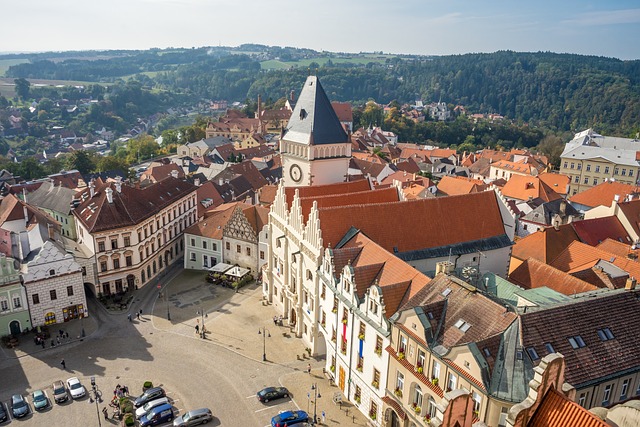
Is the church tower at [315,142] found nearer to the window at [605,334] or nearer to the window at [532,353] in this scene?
the window at [532,353]

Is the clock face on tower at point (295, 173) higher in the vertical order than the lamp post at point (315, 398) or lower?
higher

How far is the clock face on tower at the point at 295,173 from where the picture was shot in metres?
55.9

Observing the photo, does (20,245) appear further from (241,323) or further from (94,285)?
(241,323)

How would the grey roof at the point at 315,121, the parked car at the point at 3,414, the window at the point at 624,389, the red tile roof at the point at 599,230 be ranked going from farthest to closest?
the red tile roof at the point at 599,230, the grey roof at the point at 315,121, the parked car at the point at 3,414, the window at the point at 624,389

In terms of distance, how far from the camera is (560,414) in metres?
17.0

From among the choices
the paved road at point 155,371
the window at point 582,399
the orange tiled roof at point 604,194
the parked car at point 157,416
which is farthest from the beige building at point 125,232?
the orange tiled roof at point 604,194

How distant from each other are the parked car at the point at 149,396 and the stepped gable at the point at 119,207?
23777 mm

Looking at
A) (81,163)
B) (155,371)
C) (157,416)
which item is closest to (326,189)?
(155,371)

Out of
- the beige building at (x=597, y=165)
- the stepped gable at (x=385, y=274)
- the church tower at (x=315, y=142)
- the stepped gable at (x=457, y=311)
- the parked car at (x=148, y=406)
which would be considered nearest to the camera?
the stepped gable at (x=457, y=311)

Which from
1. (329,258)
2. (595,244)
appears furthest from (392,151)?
(329,258)

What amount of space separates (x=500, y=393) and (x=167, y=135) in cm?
16829

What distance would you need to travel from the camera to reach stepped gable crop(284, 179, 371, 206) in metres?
50.9

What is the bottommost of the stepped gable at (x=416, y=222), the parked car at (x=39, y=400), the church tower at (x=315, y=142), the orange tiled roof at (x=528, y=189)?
the parked car at (x=39, y=400)

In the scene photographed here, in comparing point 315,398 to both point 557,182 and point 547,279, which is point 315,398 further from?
point 557,182
